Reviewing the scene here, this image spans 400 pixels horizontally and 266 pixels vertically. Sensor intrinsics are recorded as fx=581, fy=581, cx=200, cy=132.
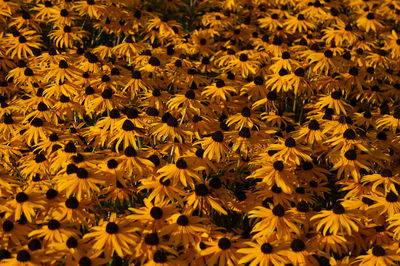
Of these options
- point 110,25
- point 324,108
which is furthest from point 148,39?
point 324,108

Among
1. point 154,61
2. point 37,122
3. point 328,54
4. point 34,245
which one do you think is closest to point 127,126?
point 37,122

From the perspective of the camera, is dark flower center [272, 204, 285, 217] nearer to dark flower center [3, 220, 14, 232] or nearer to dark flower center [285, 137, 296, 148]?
dark flower center [285, 137, 296, 148]

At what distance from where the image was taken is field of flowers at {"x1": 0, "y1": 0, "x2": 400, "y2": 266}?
4566 mm

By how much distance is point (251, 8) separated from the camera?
9547mm

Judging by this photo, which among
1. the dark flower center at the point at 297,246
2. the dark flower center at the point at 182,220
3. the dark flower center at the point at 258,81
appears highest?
the dark flower center at the point at 182,220

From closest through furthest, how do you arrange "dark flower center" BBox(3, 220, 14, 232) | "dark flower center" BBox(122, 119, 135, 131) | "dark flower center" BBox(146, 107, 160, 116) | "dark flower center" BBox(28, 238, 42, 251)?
"dark flower center" BBox(28, 238, 42, 251)
"dark flower center" BBox(3, 220, 14, 232)
"dark flower center" BBox(122, 119, 135, 131)
"dark flower center" BBox(146, 107, 160, 116)

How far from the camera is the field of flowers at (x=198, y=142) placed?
4.57 metres

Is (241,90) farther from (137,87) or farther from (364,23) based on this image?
(364,23)

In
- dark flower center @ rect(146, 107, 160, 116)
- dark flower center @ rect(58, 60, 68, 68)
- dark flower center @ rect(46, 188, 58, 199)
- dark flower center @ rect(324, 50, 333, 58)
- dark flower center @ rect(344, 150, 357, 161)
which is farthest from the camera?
dark flower center @ rect(324, 50, 333, 58)

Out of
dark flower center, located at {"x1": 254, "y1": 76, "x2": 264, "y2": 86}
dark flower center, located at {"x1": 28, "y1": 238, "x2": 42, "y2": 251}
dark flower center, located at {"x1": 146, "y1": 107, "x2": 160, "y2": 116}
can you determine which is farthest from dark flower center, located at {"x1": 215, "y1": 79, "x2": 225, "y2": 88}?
dark flower center, located at {"x1": 28, "y1": 238, "x2": 42, "y2": 251}

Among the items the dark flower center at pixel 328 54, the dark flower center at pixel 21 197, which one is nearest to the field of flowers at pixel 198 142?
the dark flower center at pixel 21 197

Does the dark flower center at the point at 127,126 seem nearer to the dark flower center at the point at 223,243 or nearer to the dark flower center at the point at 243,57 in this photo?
the dark flower center at the point at 223,243

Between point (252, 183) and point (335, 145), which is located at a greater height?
point (335, 145)

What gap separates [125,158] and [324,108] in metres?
2.88
